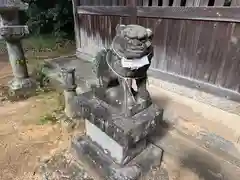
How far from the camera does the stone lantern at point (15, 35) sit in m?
3.24

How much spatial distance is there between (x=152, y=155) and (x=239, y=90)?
5.64 ft

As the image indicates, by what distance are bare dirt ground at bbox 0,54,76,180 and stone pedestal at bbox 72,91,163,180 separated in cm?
61

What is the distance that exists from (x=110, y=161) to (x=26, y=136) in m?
1.58

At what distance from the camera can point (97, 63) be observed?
6.02 ft

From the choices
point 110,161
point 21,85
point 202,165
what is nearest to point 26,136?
point 21,85

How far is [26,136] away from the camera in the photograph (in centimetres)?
287

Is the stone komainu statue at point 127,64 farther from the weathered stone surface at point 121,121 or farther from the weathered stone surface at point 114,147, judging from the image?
the weathered stone surface at point 114,147

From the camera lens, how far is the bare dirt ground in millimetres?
2367

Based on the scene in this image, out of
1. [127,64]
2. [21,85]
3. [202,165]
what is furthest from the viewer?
[21,85]

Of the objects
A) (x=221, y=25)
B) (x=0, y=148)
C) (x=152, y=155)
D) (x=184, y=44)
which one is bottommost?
(x=0, y=148)

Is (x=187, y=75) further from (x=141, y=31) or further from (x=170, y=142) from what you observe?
(x=141, y=31)

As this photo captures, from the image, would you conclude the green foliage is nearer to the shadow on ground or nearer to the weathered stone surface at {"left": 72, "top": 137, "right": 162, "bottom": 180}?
the weathered stone surface at {"left": 72, "top": 137, "right": 162, "bottom": 180}

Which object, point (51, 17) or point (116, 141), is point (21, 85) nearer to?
point (116, 141)

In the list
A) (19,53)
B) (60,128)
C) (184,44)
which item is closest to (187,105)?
(184,44)
